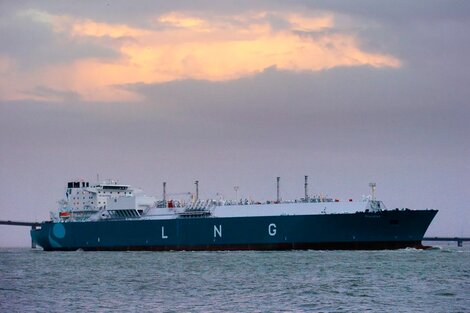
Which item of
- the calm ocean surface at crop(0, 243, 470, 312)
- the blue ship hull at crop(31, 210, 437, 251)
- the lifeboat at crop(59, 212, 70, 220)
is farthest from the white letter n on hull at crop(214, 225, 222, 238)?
the lifeboat at crop(59, 212, 70, 220)

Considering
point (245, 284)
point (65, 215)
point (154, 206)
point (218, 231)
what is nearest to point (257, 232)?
point (218, 231)

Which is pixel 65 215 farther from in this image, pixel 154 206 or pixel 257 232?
pixel 257 232

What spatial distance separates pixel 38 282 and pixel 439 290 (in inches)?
814

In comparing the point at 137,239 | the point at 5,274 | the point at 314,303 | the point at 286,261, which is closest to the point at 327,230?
the point at 286,261

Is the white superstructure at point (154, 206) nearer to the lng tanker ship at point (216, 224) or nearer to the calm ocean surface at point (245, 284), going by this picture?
the lng tanker ship at point (216, 224)

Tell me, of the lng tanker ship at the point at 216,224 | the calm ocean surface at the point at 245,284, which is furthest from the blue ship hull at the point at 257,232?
the calm ocean surface at the point at 245,284

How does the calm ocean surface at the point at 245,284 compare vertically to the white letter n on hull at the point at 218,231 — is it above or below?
below

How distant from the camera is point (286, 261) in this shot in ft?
203

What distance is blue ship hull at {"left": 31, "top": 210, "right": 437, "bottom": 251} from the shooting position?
74125mm

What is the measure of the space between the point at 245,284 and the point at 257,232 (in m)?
32.8

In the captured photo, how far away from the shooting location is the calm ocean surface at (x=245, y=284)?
36.9 meters

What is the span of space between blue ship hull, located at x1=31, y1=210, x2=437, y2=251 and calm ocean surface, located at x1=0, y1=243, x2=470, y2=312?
621cm

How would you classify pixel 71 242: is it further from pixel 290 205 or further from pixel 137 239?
pixel 290 205

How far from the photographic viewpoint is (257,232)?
7838 centimetres
